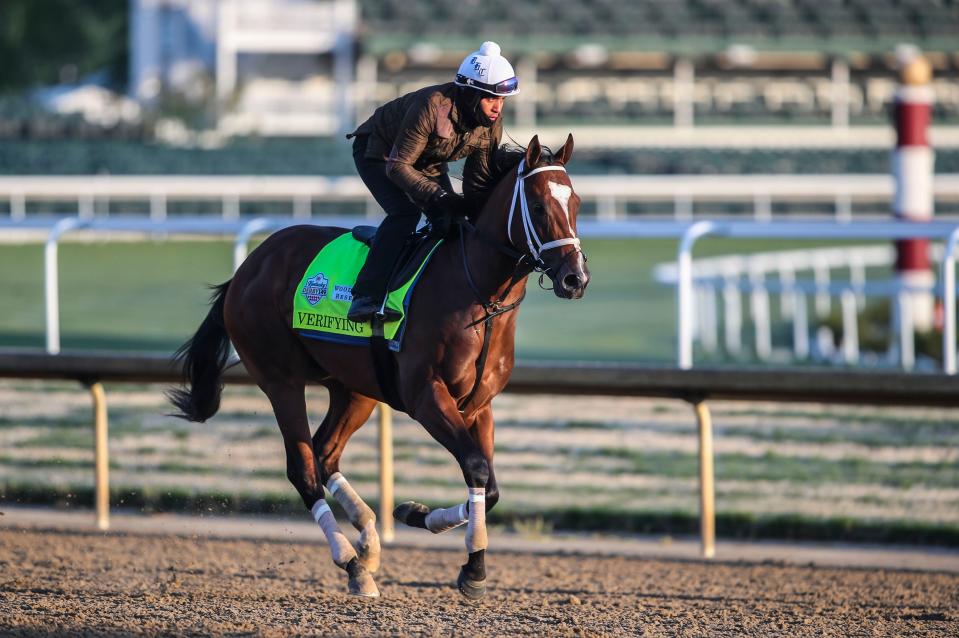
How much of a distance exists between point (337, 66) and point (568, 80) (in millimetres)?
5262

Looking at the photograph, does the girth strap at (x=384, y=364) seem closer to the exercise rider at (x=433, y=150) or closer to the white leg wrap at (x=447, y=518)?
the exercise rider at (x=433, y=150)

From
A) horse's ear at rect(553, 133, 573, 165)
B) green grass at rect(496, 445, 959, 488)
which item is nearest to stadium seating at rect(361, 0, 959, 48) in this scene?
green grass at rect(496, 445, 959, 488)

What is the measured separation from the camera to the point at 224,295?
5.46 metres

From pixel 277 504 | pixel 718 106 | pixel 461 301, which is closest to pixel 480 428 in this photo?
pixel 461 301

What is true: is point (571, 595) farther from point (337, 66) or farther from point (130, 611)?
point (337, 66)

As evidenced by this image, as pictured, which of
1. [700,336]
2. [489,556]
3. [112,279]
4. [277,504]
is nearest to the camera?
[489,556]

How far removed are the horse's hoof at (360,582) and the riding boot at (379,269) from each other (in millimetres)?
805

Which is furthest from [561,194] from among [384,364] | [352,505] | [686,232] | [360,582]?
[686,232]

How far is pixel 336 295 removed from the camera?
4945 mm

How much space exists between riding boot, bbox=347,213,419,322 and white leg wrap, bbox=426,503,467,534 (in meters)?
0.63

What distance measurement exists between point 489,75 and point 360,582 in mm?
1681

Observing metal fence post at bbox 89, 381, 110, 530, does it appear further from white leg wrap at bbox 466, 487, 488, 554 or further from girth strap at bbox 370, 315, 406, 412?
white leg wrap at bbox 466, 487, 488, 554

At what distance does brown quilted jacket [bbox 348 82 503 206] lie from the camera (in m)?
4.66

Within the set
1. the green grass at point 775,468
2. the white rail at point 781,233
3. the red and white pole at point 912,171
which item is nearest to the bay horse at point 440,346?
the white rail at point 781,233
